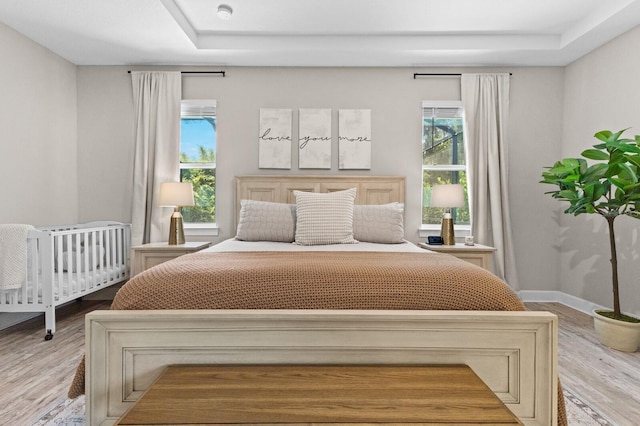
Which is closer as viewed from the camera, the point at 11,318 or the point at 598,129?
the point at 11,318

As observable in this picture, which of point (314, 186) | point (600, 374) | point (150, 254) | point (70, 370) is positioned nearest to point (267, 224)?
point (314, 186)

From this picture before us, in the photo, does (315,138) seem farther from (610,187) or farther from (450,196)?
(610,187)

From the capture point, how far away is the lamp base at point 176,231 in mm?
3230

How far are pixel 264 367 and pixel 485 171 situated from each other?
3049 millimetres

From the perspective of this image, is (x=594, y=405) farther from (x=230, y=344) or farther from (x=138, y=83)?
(x=138, y=83)

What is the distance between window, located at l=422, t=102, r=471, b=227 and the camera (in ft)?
12.1

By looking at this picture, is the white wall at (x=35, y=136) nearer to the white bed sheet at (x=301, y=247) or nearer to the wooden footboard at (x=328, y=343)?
the white bed sheet at (x=301, y=247)

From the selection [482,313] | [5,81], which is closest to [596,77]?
[482,313]

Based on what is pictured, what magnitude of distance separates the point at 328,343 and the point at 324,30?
A: 2814 millimetres

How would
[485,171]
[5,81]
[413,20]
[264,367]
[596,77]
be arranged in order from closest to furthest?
[264,367] < [5,81] < [413,20] < [596,77] < [485,171]

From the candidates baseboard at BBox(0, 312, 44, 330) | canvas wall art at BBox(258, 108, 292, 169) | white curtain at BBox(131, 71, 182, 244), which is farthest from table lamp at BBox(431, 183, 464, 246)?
baseboard at BBox(0, 312, 44, 330)

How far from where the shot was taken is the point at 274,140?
142 inches

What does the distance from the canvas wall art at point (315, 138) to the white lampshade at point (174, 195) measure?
3.83ft

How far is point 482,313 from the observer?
4.51ft
